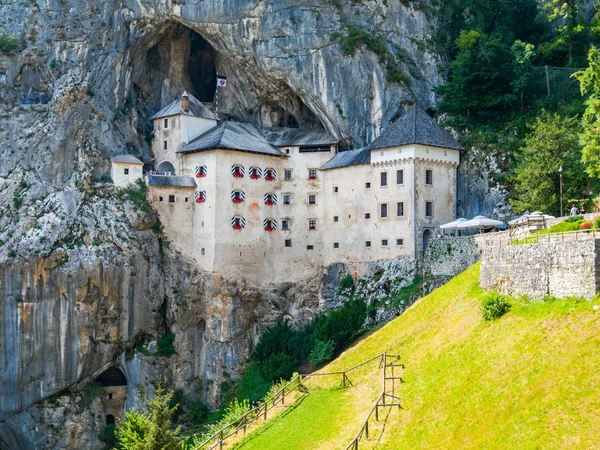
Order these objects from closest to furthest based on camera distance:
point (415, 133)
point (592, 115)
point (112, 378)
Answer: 1. point (592, 115)
2. point (415, 133)
3. point (112, 378)

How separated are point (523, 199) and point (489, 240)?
531 inches

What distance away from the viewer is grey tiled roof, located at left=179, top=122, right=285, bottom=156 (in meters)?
79.1

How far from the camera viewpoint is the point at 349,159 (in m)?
78.4

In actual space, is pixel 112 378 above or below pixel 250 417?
below

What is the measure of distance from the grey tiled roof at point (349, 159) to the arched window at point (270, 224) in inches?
233

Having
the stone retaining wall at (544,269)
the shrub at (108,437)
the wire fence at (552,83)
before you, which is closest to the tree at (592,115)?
the stone retaining wall at (544,269)

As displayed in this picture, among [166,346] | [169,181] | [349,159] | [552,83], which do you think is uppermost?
[552,83]

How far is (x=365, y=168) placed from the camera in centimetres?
7675

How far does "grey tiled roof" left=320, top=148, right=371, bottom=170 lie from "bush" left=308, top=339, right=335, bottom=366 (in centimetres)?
1489

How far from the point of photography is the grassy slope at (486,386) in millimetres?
36031

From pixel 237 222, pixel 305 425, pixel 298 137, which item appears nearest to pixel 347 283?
pixel 237 222

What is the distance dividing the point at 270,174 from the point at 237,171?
3149mm

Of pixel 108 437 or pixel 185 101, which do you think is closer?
pixel 108 437

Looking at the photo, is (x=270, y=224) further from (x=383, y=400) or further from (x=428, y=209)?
(x=383, y=400)
